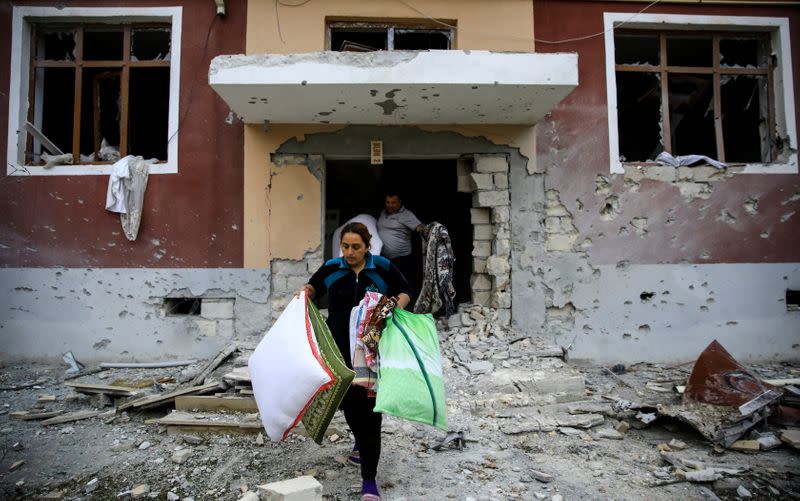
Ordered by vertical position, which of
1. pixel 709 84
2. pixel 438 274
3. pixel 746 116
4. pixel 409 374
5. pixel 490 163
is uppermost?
pixel 709 84

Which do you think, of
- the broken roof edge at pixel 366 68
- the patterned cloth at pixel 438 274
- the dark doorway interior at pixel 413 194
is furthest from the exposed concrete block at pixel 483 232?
the dark doorway interior at pixel 413 194

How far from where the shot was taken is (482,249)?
567 centimetres

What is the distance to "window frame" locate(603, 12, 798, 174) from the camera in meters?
5.64

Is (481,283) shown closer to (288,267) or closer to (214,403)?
(288,267)

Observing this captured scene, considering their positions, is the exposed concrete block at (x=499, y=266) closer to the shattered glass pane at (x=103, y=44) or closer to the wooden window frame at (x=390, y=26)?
the wooden window frame at (x=390, y=26)

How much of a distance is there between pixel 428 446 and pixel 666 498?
1.55 metres

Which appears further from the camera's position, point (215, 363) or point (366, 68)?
point (215, 363)

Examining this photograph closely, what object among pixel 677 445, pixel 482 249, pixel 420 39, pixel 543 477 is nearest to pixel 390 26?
pixel 420 39

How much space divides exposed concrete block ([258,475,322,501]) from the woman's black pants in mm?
313

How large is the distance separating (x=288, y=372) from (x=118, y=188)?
3.99 m

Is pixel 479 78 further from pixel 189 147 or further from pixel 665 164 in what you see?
pixel 189 147

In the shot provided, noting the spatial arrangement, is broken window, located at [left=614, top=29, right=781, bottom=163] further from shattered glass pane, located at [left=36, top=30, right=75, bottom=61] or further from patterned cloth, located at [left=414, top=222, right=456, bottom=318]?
shattered glass pane, located at [left=36, top=30, right=75, bottom=61]

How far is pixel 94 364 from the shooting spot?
5.38 m

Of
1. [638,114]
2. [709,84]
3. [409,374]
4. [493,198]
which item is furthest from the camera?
[638,114]
